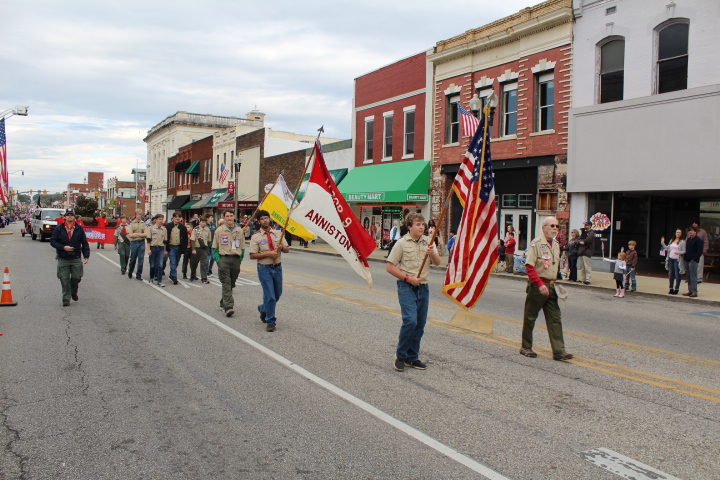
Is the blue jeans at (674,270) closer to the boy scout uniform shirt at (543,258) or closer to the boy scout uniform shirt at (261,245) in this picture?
the boy scout uniform shirt at (543,258)

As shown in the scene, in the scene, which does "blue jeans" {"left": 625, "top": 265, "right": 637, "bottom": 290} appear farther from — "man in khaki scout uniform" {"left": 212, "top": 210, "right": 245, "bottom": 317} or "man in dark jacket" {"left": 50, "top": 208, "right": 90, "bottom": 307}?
"man in dark jacket" {"left": 50, "top": 208, "right": 90, "bottom": 307}

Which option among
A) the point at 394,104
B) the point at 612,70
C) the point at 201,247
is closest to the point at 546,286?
the point at 201,247

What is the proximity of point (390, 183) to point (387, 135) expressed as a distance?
3829 millimetres

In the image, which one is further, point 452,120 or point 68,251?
point 452,120

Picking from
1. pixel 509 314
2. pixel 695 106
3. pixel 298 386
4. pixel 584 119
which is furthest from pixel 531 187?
pixel 298 386

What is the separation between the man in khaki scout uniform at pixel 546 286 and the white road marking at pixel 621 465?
291cm

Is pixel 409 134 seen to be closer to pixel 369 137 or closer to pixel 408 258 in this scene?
pixel 369 137

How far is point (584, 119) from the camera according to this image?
20.7 metres

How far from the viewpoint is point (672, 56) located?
18.6 meters

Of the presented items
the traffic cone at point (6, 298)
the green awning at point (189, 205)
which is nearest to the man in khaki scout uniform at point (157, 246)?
the traffic cone at point (6, 298)

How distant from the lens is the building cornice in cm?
2172

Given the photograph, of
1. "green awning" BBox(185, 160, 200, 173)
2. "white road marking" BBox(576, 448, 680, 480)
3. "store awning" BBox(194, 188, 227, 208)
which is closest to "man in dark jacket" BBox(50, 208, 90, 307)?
"white road marking" BBox(576, 448, 680, 480)

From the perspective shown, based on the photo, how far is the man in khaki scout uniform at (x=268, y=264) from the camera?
8969 mm

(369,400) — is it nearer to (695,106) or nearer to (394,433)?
(394,433)
